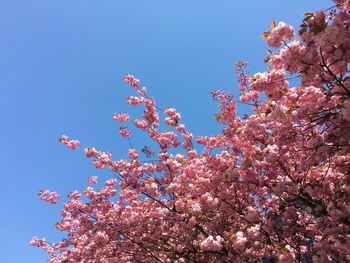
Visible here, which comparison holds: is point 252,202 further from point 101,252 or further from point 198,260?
point 101,252

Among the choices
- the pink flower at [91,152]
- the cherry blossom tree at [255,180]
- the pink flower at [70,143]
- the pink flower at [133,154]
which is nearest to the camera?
the cherry blossom tree at [255,180]

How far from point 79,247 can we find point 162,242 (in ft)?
11.4

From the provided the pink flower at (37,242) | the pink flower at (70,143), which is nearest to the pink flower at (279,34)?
the pink flower at (70,143)

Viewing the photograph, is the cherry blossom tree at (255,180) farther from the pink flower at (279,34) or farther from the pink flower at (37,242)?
the pink flower at (37,242)

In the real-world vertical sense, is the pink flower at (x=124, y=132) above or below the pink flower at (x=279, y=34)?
above

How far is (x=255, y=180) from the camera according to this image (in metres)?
8.20

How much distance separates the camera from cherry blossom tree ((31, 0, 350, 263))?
17.3 feet

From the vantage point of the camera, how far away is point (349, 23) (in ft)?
15.2

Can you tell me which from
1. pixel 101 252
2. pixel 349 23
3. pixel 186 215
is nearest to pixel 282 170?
pixel 186 215

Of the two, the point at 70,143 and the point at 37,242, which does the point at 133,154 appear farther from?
the point at 37,242

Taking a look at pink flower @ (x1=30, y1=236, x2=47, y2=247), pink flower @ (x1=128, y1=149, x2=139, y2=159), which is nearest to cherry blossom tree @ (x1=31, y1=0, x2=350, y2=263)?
pink flower @ (x1=128, y1=149, x2=139, y2=159)

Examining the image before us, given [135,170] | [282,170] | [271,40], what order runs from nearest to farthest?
[271,40] → [282,170] → [135,170]

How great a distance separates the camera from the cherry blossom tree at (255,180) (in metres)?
5.26

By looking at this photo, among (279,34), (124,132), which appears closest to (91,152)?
(124,132)
